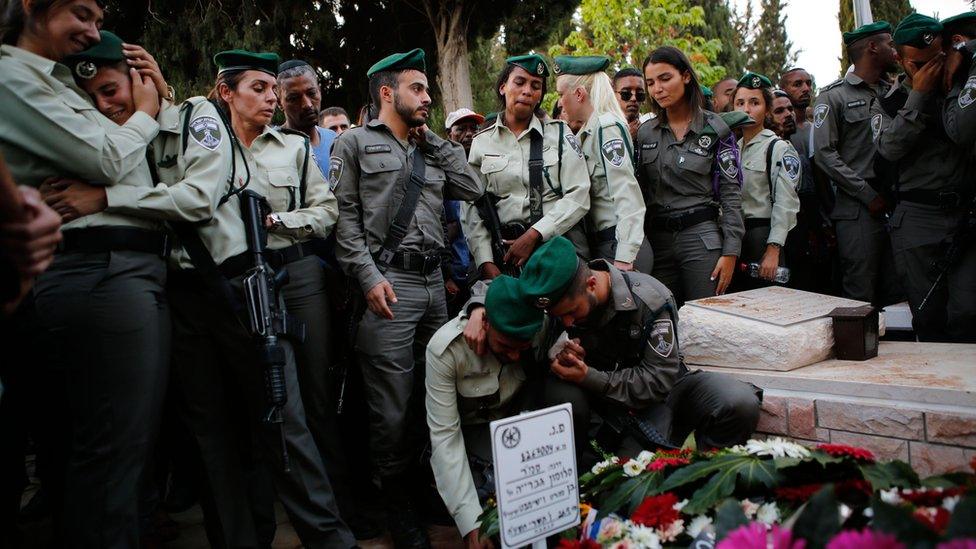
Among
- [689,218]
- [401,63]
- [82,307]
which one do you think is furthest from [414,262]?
[689,218]

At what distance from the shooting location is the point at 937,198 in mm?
3816

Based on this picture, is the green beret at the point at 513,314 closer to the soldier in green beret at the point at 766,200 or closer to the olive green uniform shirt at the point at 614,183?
the olive green uniform shirt at the point at 614,183

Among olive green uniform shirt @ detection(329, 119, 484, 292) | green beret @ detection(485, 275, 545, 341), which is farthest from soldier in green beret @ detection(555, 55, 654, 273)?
green beret @ detection(485, 275, 545, 341)

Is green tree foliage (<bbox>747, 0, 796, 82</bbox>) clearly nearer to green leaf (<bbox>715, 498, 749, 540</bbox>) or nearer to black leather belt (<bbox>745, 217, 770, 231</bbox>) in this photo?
black leather belt (<bbox>745, 217, 770, 231</bbox>)

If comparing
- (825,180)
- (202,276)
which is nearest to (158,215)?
(202,276)

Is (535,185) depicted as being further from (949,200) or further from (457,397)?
(949,200)

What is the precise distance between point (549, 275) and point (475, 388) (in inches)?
23.8

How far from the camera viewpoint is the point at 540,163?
3.78 metres

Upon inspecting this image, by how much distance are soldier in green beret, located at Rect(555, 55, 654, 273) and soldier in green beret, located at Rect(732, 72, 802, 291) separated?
0.94 m

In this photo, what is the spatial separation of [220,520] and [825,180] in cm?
438

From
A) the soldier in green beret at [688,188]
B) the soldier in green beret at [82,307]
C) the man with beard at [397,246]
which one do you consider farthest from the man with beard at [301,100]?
the soldier in green beret at [688,188]

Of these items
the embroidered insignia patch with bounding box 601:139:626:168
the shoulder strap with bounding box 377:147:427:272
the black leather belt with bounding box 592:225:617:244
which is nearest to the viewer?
the shoulder strap with bounding box 377:147:427:272

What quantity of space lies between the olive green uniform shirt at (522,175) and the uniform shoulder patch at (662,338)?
92 centimetres

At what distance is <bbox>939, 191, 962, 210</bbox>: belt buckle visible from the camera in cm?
375
